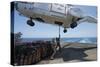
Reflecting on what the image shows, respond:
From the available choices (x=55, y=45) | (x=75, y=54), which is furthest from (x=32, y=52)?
(x=75, y=54)

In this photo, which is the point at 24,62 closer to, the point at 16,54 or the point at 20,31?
the point at 16,54

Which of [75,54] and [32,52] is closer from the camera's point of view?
[32,52]

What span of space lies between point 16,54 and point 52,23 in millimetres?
412

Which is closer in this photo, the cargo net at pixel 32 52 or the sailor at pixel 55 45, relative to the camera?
the cargo net at pixel 32 52

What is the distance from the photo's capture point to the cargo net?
1694 millimetres

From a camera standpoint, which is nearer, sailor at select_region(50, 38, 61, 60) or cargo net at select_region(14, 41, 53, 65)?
cargo net at select_region(14, 41, 53, 65)

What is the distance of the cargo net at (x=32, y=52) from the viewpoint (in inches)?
66.7

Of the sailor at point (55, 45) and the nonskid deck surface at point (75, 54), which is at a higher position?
the sailor at point (55, 45)

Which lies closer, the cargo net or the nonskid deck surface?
the cargo net

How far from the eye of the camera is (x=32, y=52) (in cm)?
174

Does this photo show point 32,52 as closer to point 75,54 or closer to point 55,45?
point 55,45

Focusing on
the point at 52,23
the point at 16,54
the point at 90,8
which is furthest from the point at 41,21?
the point at 90,8

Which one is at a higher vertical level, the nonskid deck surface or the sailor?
the sailor

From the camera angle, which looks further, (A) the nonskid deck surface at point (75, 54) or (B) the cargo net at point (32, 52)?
(A) the nonskid deck surface at point (75, 54)
